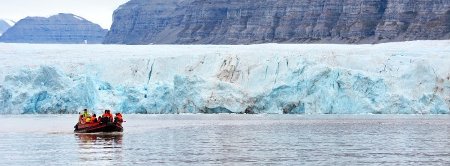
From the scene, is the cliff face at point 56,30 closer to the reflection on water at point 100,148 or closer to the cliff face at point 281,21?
the cliff face at point 281,21

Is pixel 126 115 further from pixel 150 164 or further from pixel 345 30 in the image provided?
pixel 345 30

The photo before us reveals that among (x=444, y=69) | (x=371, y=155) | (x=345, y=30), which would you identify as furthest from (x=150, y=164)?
(x=345, y=30)

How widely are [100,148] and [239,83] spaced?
24.4m

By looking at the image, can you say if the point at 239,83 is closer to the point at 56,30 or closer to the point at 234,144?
the point at 234,144

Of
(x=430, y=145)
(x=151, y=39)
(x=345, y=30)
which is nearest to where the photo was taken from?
(x=430, y=145)

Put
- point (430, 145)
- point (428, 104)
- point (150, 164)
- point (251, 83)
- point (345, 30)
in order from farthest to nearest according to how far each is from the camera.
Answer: point (345, 30), point (251, 83), point (428, 104), point (430, 145), point (150, 164)

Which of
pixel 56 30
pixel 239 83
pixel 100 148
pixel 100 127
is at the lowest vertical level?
pixel 100 148

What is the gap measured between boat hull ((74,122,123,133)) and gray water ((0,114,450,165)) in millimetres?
370

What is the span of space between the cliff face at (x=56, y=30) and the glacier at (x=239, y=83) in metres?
111

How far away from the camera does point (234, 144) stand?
92.6 ft

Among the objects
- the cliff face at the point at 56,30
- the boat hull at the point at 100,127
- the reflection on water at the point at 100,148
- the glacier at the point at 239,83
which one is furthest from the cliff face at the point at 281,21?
the reflection on water at the point at 100,148

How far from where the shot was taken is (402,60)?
50562 millimetres

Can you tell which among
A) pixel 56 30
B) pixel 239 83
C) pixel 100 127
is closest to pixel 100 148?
pixel 100 127

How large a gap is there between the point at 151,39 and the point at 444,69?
7844 cm
